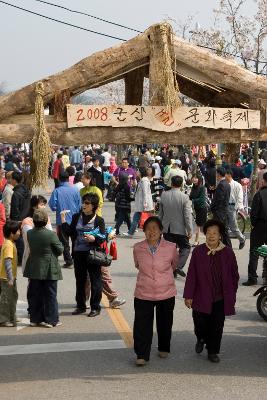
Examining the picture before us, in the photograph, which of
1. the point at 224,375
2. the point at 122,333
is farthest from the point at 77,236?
the point at 224,375

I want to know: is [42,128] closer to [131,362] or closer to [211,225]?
[211,225]

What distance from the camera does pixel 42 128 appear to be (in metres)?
8.39

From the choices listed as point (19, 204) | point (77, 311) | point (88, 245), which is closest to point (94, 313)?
point (77, 311)

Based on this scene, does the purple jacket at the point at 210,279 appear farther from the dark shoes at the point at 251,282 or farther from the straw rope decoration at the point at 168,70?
the dark shoes at the point at 251,282

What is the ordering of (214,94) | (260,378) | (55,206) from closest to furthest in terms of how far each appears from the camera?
1. (260,378)
2. (214,94)
3. (55,206)

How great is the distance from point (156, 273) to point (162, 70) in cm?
217

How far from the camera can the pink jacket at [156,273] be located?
8500 millimetres

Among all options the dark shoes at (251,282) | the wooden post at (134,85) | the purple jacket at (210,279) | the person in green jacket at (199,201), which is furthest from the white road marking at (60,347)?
the person in green jacket at (199,201)

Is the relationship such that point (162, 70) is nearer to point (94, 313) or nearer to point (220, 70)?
point (220, 70)

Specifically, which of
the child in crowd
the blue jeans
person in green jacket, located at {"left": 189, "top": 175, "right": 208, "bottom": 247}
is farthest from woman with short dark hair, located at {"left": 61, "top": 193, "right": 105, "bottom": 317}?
the blue jeans

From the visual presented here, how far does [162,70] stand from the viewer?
866 centimetres

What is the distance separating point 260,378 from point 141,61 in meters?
3.57

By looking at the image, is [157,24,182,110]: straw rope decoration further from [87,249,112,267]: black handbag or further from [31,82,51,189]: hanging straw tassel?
[87,249,112,267]: black handbag

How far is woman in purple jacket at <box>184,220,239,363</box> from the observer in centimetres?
845
